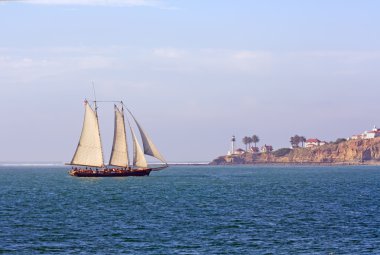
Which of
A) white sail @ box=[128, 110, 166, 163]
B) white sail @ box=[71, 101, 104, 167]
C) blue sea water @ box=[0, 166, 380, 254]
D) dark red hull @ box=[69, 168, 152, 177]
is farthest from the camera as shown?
dark red hull @ box=[69, 168, 152, 177]

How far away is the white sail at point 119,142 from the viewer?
16188 centimetres

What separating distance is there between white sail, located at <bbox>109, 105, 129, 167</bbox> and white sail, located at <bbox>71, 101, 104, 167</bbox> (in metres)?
2.90

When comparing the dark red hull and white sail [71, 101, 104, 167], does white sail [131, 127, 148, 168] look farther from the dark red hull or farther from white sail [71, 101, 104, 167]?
white sail [71, 101, 104, 167]

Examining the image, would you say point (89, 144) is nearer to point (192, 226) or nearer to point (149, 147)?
point (149, 147)

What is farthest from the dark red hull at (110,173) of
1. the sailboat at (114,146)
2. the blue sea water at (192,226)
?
the blue sea water at (192,226)

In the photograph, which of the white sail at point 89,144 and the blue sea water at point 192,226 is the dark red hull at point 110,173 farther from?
the blue sea water at point 192,226

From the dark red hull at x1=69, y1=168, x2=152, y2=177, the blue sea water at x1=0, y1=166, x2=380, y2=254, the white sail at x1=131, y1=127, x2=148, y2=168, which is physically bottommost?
the blue sea water at x1=0, y1=166, x2=380, y2=254

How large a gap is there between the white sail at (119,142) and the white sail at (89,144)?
9.51 feet

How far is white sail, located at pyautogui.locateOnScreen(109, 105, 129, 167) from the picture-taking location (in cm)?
16188

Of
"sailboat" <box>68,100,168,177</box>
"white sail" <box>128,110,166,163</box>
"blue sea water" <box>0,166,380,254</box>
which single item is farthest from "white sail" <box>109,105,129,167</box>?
"blue sea water" <box>0,166,380,254</box>

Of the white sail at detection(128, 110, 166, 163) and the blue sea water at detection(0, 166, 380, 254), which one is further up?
the white sail at detection(128, 110, 166, 163)

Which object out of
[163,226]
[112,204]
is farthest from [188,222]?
[112,204]

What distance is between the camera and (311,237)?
185ft

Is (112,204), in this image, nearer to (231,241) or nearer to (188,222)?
(188,222)
